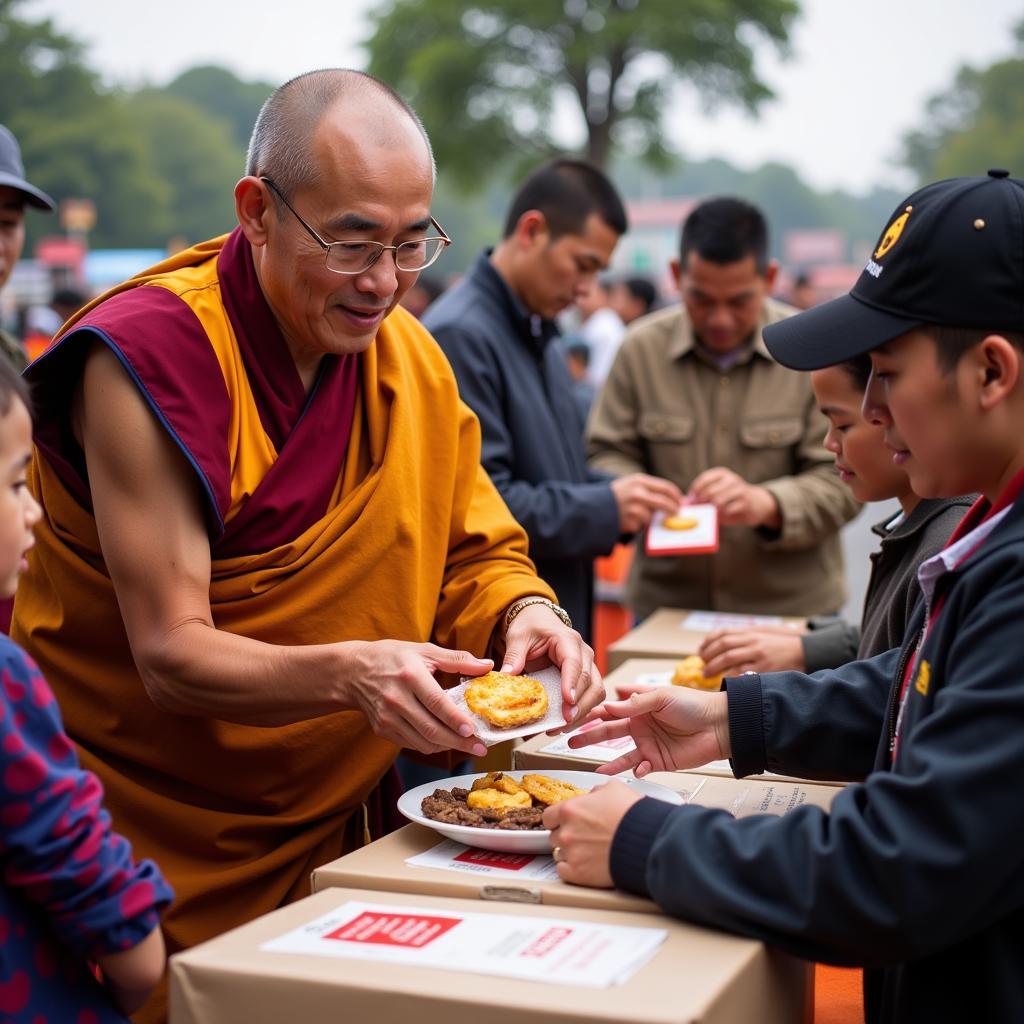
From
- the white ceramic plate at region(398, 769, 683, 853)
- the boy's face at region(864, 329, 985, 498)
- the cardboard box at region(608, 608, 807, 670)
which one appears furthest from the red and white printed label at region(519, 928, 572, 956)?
the cardboard box at region(608, 608, 807, 670)

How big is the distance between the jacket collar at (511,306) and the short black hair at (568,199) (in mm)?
197

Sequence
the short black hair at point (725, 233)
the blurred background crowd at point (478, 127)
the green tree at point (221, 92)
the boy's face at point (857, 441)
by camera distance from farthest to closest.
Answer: the green tree at point (221, 92) → the blurred background crowd at point (478, 127) → the short black hair at point (725, 233) → the boy's face at point (857, 441)

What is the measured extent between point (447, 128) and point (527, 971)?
86.4 feet

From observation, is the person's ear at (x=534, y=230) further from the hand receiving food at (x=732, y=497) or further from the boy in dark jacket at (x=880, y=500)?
the boy in dark jacket at (x=880, y=500)

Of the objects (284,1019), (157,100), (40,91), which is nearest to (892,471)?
(284,1019)

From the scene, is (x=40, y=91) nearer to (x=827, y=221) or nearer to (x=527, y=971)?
(x=527, y=971)

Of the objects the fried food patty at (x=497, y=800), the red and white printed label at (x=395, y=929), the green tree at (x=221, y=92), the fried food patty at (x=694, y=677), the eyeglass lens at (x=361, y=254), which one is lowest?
the fried food patty at (x=694, y=677)

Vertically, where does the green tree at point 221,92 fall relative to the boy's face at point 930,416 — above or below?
above

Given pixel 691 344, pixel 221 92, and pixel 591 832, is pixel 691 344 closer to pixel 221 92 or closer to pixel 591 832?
pixel 591 832

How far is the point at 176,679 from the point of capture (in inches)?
81.7

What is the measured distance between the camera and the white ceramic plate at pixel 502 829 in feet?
5.93

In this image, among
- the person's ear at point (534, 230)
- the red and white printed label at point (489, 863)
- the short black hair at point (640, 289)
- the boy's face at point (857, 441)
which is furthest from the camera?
the short black hair at point (640, 289)

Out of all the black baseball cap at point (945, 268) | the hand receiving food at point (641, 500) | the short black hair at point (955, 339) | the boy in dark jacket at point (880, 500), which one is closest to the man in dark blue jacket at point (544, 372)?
the hand receiving food at point (641, 500)

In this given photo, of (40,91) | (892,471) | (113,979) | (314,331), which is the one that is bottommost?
(113,979)
